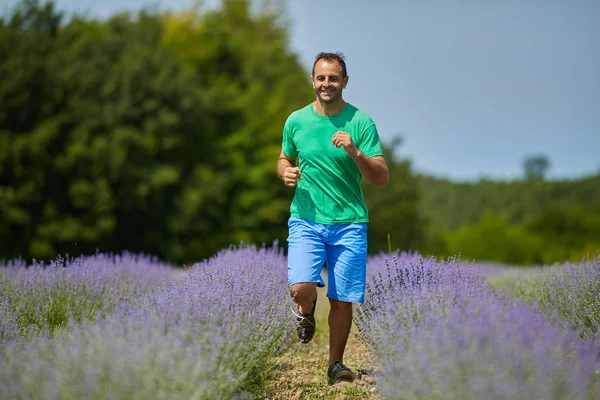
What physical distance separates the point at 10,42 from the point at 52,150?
3484 millimetres

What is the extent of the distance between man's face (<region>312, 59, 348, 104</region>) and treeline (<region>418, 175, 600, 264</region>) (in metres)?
15.5

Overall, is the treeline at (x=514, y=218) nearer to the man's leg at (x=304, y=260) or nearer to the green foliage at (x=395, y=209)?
the green foliage at (x=395, y=209)

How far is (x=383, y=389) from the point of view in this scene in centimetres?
269

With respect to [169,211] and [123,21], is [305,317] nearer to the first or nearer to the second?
[169,211]

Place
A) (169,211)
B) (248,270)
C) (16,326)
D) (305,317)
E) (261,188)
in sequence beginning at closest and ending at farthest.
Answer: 1. (16,326)
2. (305,317)
3. (248,270)
4. (169,211)
5. (261,188)

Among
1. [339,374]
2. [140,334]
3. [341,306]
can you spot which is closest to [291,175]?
[341,306]

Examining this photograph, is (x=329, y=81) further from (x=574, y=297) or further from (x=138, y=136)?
(x=138, y=136)

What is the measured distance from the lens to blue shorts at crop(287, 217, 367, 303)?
368 cm

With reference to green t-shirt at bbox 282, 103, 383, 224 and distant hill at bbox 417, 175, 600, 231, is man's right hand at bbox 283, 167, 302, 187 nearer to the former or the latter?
green t-shirt at bbox 282, 103, 383, 224

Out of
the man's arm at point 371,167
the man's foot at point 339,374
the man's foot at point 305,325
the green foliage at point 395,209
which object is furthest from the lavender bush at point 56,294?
the green foliage at point 395,209

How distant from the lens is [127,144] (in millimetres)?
17344

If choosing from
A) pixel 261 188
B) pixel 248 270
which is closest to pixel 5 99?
pixel 261 188

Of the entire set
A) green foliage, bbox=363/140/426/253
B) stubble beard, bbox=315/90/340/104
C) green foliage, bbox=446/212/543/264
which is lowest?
green foliage, bbox=446/212/543/264

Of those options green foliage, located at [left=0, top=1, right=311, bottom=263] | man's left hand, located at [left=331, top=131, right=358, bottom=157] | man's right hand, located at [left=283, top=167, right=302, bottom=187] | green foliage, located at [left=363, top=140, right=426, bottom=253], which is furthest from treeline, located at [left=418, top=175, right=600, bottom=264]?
man's left hand, located at [left=331, top=131, right=358, bottom=157]
